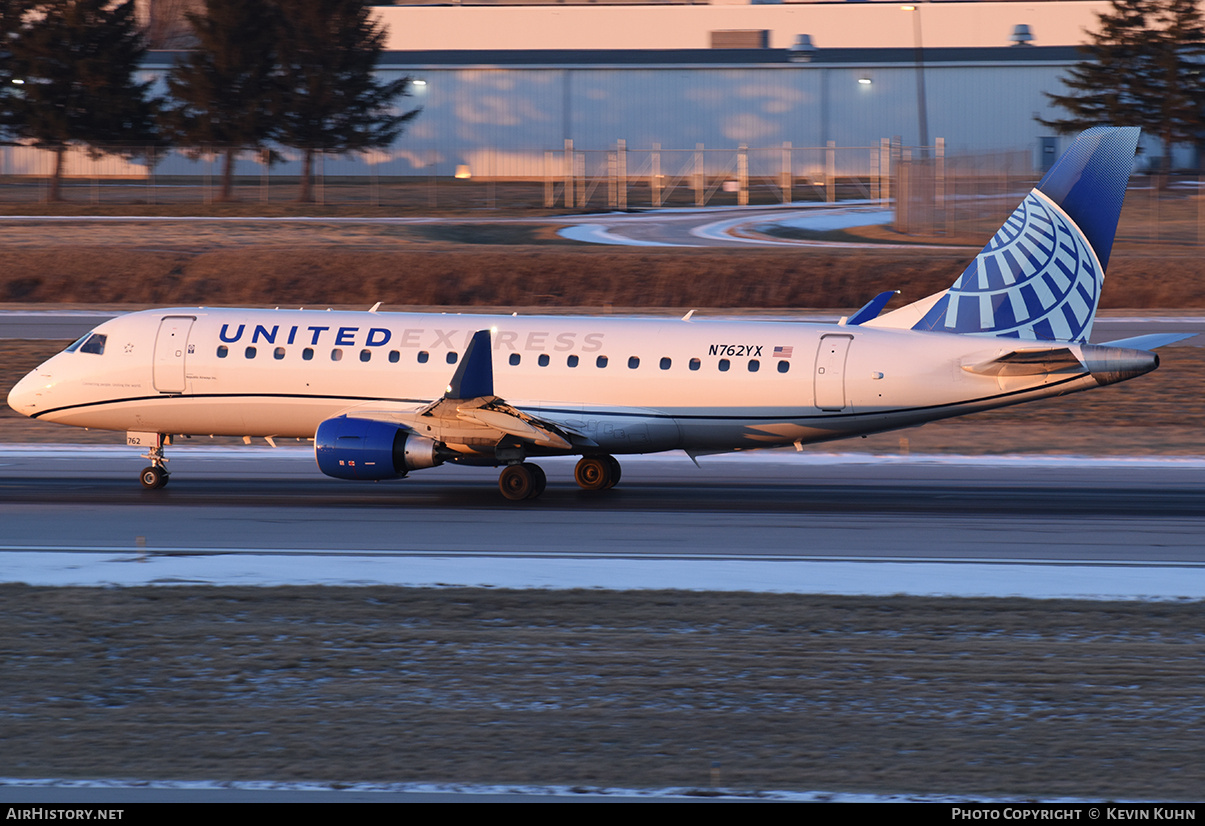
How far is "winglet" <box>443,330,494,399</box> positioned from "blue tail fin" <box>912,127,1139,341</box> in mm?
7777

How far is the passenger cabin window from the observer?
2806 centimetres

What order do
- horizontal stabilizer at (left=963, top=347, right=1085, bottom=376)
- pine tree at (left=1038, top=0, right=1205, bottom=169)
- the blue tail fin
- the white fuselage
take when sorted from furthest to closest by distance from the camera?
pine tree at (left=1038, top=0, right=1205, bottom=169) < the blue tail fin < the white fuselage < horizontal stabilizer at (left=963, top=347, right=1085, bottom=376)

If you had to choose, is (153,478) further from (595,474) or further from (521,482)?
(595,474)

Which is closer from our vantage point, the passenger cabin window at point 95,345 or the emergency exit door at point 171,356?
the emergency exit door at point 171,356

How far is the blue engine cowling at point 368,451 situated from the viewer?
2492 cm

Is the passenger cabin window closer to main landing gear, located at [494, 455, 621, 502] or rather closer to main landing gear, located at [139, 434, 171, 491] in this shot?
main landing gear, located at [139, 434, 171, 491]

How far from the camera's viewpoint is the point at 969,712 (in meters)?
13.1

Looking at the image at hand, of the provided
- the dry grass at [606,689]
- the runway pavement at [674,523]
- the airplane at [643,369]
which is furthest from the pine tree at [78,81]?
the dry grass at [606,689]

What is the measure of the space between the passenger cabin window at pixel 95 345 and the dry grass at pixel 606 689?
10939 mm

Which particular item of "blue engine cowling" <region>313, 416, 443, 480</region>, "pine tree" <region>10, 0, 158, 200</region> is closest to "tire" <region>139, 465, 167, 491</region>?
"blue engine cowling" <region>313, 416, 443, 480</region>

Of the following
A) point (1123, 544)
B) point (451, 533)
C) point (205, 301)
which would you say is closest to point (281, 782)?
point (451, 533)

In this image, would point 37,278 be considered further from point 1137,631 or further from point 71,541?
point 1137,631

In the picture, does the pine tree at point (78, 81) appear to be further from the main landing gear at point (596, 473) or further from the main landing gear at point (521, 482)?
the main landing gear at point (521, 482)
